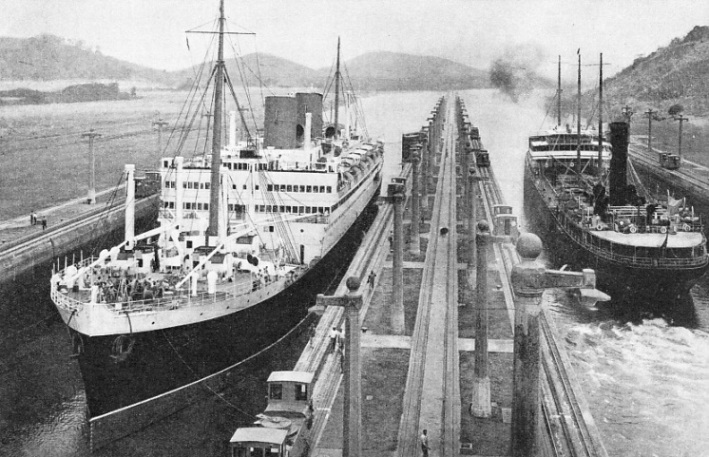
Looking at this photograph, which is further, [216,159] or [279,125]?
[279,125]

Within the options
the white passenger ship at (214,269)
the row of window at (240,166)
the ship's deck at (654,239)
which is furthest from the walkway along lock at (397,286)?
the ship's deck at (654,239)

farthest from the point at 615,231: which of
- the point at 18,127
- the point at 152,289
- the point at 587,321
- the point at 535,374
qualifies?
the point at 18,127

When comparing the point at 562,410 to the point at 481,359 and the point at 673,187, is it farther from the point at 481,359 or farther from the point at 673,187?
the point at 673,187

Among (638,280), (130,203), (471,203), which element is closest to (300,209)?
(471,203)

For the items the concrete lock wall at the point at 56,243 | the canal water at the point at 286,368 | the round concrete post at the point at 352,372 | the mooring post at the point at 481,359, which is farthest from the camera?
the concrete lock wall at the point at 56,243

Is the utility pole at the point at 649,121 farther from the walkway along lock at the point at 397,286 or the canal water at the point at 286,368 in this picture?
the walkway along lock at the point at 397,286

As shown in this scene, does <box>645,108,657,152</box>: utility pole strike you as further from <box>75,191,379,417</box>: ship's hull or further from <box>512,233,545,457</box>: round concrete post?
<box>512,233,545,457</box>: round concrete post
